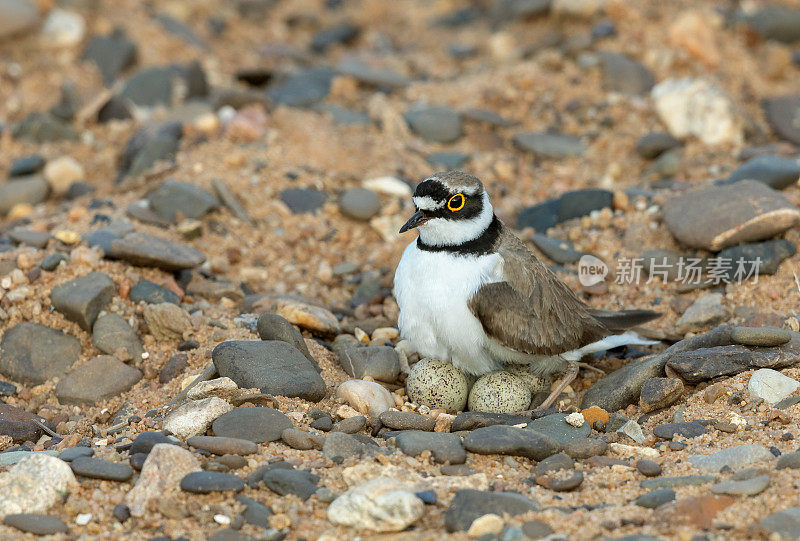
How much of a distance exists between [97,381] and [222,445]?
1.52m

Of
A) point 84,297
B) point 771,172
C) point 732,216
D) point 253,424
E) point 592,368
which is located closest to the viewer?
point 253,424

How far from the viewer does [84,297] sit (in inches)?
235

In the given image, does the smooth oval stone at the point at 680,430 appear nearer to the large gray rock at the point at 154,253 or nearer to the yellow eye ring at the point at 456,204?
the yellow eye ring at the point at 456,204

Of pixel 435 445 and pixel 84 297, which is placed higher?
pixel 84 297

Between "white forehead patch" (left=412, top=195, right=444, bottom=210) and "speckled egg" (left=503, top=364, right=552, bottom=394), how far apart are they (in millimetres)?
1258

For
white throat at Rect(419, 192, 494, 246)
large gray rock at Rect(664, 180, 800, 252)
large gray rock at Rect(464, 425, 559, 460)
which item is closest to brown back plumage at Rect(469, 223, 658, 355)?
white throat at Rect(419, 192, 494, 246)

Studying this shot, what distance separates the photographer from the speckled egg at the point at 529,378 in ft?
19.0

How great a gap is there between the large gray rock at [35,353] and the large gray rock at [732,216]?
4.64 meters

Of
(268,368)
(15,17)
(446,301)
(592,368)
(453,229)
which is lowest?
(592,368)

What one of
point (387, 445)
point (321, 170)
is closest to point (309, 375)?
point (387, 445)

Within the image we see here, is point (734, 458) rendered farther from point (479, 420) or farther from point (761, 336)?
point (479, 420)

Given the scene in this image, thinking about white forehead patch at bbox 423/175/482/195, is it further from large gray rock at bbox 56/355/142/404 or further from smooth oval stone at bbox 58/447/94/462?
smooth oval stone at bbox 58/447/94/462

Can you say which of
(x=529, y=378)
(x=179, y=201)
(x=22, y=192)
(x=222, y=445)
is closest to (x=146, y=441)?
(x=222, y=445)

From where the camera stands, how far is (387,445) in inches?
189
